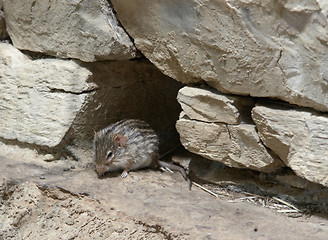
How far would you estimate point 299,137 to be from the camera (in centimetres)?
389

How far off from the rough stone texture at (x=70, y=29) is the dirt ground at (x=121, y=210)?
1.14 m

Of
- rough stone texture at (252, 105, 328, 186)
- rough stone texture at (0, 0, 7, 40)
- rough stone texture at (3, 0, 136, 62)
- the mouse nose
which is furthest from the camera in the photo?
rough stone texture at (0, 0, 7, 40)

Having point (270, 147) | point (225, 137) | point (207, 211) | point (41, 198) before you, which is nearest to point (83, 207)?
point (41, 198)

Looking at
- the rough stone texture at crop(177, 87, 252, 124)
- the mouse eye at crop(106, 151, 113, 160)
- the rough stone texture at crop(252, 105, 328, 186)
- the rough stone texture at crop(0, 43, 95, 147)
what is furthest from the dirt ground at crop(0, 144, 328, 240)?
the rough stone texture at crop(177, 87, 252, 124)

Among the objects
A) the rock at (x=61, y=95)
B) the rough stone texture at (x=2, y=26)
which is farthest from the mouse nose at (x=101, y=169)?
the rough stone texture at (x=2, y=26)

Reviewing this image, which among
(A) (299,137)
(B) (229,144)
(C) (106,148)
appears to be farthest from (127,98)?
(A) (299,137)

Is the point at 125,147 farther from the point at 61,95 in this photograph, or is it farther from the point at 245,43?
the point at 245,43

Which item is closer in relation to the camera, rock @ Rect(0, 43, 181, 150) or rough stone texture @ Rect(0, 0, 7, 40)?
rock @ Rect(0, 43, 181, 150)

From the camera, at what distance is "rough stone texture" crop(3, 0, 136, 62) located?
4.52 m

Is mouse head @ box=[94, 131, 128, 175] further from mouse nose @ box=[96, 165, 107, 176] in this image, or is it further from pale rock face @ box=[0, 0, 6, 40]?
pale rock face @ box=[0, 0, 6, 40]

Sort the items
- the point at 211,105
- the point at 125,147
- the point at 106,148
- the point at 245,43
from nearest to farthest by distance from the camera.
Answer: the point at 245,43 → the point at 211,105 → the point at 106,148 → the point at 125,147

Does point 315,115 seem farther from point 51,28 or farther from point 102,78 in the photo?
point 51,28

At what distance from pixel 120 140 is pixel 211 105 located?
1048 millimetres

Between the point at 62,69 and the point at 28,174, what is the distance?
3.38ft
